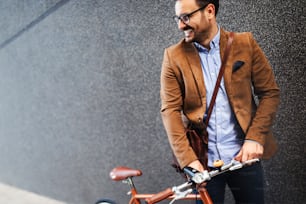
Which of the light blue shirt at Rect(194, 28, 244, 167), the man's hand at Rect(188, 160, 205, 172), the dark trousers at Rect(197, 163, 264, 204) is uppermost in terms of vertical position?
the light blue shirt at Rect(194, 28, 244, 167)

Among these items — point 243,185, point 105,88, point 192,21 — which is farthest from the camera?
point 105,88

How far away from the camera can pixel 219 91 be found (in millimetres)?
1366

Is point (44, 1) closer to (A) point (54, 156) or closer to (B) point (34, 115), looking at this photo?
(B) point (34, 115)

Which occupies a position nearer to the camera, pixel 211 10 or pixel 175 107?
pixel 211 10

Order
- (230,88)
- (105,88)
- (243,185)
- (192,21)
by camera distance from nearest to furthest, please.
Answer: (192,21), (230,88), (243,185), (105,88)

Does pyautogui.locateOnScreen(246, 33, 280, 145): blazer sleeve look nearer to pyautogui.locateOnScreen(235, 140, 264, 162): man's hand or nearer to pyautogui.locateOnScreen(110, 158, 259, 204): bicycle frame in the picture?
pyautogui.locateOnScreen(235, 140, 264, 162): man's hand

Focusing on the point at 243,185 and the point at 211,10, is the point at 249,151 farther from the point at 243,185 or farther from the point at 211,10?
the point at 211,10

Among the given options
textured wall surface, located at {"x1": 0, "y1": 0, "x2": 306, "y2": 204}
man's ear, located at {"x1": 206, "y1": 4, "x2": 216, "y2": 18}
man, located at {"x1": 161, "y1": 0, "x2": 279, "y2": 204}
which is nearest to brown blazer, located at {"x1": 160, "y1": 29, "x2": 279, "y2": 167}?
man, located at {"x1": 161, "y1": 0, "x2": 279, "y2": 204}

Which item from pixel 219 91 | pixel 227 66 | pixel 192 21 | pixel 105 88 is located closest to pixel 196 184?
pixel 219 91

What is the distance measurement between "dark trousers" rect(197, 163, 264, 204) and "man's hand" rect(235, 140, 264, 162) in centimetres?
18

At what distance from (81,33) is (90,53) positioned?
0.57 ft

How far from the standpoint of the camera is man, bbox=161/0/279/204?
1.32 metres

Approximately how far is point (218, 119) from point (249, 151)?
0.19 meters

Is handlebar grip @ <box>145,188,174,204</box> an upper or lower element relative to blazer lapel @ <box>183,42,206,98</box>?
lower
